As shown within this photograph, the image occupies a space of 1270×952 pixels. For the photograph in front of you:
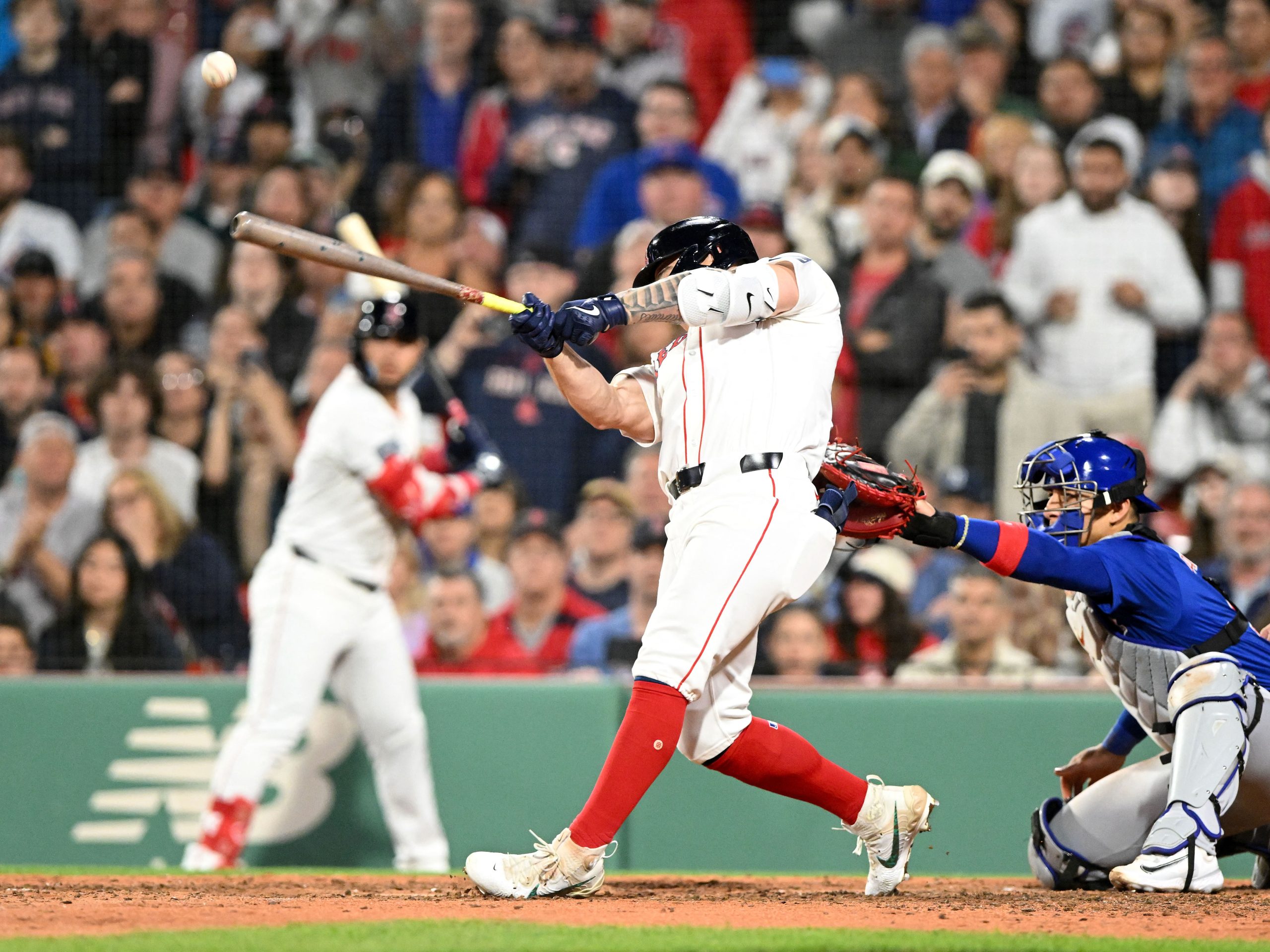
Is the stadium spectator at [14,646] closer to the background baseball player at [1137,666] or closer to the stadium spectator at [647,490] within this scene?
the stadium spectator at [647,490]

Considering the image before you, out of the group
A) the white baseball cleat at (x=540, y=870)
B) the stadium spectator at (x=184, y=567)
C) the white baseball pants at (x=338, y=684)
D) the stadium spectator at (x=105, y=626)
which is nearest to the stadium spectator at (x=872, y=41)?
the stadium spectator at (x=184, y=567)

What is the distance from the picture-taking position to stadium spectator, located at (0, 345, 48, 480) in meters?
7.54

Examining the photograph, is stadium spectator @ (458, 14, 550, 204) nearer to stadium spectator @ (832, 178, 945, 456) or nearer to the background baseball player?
stadium spectator @ (832, 178, 945, 456)

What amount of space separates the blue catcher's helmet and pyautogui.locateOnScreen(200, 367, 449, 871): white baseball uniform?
247cm

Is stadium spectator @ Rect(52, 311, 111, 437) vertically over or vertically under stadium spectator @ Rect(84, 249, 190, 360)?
under

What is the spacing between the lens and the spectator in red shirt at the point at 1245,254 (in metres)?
7.50

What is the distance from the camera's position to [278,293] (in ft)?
26.3

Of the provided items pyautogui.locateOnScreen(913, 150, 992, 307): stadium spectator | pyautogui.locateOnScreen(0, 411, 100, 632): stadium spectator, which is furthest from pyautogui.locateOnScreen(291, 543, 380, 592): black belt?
pyautogui.locateOnScreen(913, 150, 992, 307): stadium spectator

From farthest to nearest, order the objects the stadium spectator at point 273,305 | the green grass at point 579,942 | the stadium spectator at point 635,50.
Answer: the stadium spectator at point 635,50, the stadium spectator at point 273,305, the green grass at point 579,942

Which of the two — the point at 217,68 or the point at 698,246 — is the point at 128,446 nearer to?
the point at 217,68

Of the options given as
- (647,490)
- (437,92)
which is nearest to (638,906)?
(647,490)

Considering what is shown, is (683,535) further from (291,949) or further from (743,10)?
(743,10)

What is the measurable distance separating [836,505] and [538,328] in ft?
2.79

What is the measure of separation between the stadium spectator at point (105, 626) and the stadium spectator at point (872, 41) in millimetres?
4793
